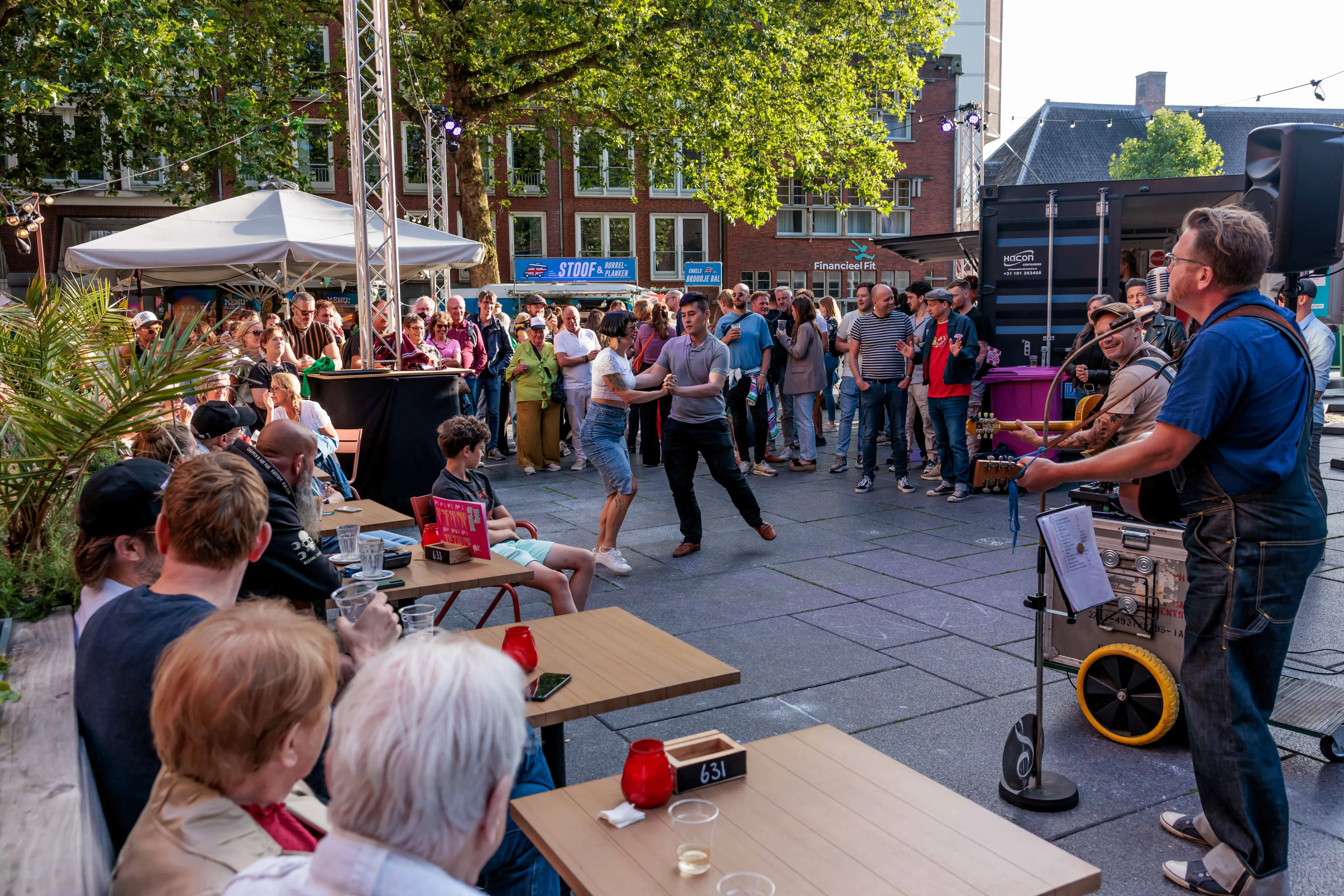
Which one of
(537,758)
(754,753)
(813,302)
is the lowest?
(537,758)

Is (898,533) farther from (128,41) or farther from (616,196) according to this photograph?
(616,196)

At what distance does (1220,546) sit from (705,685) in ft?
4.93

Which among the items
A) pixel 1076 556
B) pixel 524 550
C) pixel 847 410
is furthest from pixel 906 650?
pixel 847 410

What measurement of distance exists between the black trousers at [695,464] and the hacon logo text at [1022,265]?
17.5ft

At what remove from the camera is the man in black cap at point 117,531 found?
8.86 feet

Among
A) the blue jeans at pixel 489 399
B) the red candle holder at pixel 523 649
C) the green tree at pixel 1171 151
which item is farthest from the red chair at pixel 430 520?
the green tree at pixel 1171 151

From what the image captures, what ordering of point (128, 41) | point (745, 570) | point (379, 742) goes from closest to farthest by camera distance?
point (379, 742)
point (745, 570)
point (128, 41)

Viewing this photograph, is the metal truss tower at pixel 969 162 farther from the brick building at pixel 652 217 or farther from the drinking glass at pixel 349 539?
the drinking glass at pixel 349 539

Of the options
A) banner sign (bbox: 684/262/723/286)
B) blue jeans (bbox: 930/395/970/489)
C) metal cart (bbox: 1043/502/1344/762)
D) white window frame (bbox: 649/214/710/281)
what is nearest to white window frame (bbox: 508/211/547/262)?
white window frame (bbox: 649/214/710/281)

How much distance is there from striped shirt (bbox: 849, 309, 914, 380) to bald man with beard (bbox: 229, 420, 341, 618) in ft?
22.4

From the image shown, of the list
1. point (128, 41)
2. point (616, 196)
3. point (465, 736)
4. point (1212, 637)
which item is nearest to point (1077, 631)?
point (1212, 637)

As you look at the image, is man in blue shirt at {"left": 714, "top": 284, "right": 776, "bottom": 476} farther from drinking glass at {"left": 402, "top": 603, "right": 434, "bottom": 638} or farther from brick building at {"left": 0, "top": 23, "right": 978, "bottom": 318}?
brick building at {"left": 0, "top": 23, "right": 978, "bottom": 318}

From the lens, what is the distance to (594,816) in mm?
2059

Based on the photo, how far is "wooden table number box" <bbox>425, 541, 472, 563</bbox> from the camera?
13.2 ft
